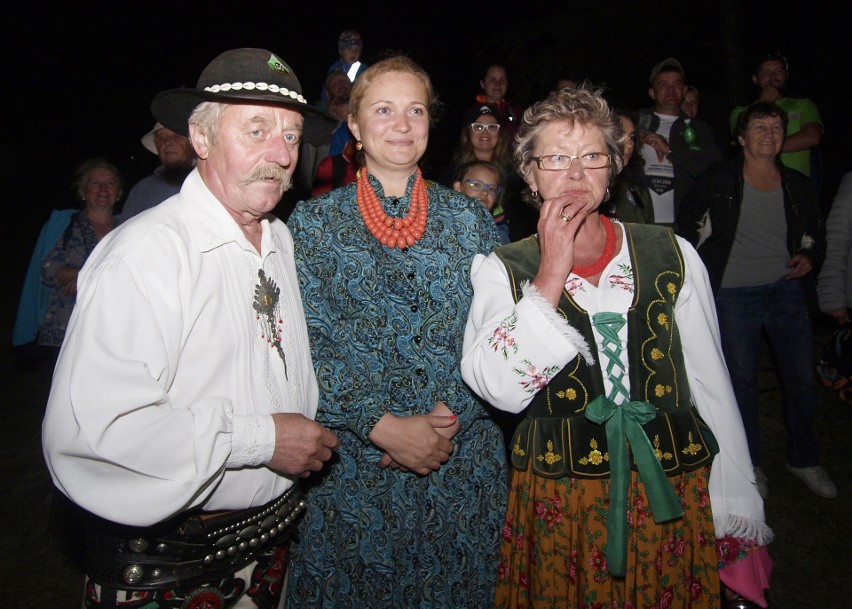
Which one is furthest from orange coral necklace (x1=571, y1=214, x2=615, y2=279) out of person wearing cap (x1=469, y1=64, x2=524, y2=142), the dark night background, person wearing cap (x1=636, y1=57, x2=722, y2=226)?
the dark night background

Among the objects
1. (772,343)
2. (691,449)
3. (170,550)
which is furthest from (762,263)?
(170,550)

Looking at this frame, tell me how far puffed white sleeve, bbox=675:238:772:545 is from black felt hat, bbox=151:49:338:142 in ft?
4.30

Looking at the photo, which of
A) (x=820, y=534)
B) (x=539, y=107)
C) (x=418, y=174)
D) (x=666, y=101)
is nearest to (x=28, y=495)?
(x=418, y=174)

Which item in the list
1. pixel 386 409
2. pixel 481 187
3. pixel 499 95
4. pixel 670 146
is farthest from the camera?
pixel 499 95

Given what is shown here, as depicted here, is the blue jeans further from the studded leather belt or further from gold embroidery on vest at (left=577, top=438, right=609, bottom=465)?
the studded leather belt

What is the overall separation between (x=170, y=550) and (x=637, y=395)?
1344 millimetres

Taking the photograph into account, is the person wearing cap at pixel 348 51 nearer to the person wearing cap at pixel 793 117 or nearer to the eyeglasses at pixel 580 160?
the person wearing cap at pixel 793 117

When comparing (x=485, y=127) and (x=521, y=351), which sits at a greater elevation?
(x=485, y=127)

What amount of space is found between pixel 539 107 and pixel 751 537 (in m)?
1.44

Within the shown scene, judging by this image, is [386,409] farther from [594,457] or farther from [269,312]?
[594,457]

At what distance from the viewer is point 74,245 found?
4.11 metres

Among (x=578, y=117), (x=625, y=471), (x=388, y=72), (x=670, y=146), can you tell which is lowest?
(x=625, y=471)

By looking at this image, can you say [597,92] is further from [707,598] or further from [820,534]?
[820,534]

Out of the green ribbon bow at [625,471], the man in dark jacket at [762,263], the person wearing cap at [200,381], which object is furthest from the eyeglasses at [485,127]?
the green ribbon bow at [625,471]
